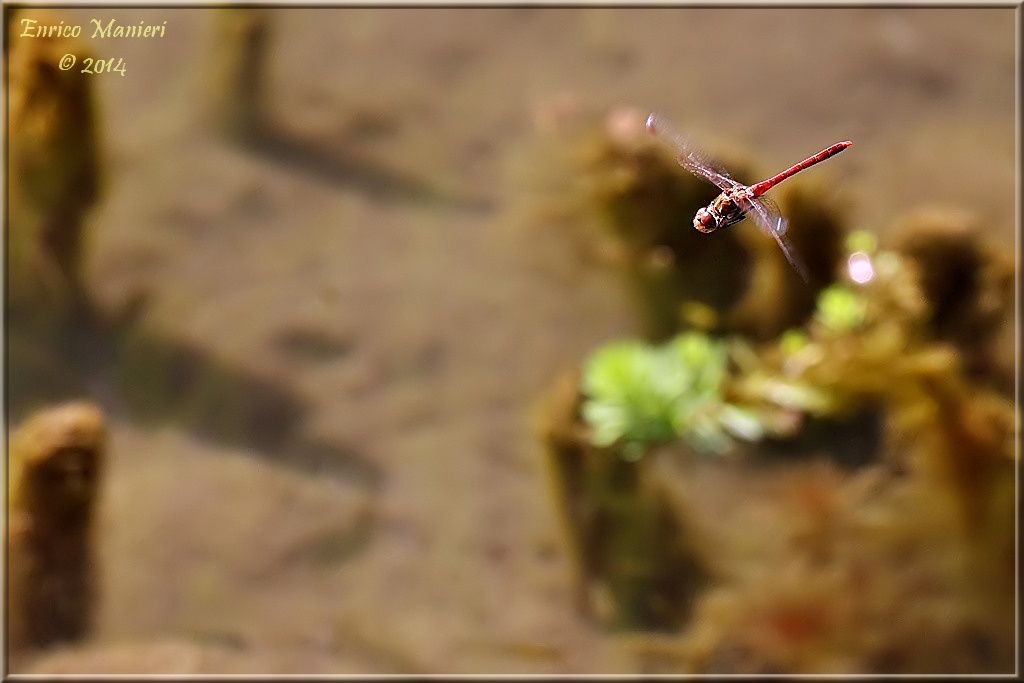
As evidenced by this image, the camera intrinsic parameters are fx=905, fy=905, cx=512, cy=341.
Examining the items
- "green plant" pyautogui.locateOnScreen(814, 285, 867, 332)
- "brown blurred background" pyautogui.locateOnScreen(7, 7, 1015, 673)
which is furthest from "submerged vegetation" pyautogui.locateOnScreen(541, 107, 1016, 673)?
"brown blurred background" pyautogui.locateOnScreen(7, 7, 1015, 673)

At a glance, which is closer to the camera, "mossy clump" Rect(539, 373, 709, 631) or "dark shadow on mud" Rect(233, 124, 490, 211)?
"mossy clump" Rect(539, 373, 709, 631)

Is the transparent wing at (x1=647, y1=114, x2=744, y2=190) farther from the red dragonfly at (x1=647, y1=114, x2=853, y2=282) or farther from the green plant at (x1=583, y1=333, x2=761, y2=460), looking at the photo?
the green plant at (x1=583, y1=333, x2=761, y2=460)

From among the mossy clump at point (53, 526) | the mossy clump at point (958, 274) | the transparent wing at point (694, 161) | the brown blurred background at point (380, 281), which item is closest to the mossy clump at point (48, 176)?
the brown blurred background at point (380, 281)

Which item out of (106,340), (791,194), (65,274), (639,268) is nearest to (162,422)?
(106,340)

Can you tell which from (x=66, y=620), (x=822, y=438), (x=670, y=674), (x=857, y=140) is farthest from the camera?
(x=857, y=140)

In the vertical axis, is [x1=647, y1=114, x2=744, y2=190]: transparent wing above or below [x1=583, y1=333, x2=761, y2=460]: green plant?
above


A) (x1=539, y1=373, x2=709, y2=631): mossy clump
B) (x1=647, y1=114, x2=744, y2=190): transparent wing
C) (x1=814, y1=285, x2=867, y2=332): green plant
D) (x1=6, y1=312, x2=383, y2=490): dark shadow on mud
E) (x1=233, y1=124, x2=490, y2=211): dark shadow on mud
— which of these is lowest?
(x1=539, y1=373, x2=709, y2=631): mossy clump

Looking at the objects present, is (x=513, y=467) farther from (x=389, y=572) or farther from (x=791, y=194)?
(x=791, y=194)

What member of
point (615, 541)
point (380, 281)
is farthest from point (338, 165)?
point (615, 541)

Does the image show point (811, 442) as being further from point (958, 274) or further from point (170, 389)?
point (170, 389)
